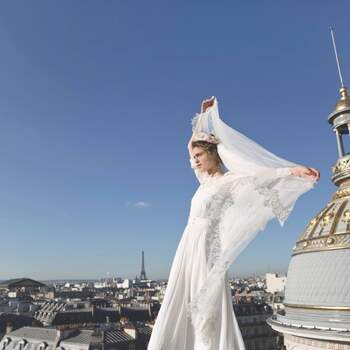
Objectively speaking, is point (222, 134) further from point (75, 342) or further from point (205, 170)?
point (75, 342)

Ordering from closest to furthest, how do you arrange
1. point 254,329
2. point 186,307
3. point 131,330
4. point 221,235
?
point 186,307
point 221,235
point 131,330
point 254,329

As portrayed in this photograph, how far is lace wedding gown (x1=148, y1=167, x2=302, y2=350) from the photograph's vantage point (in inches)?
189

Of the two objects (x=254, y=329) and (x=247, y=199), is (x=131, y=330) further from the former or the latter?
(x=247, y=199)

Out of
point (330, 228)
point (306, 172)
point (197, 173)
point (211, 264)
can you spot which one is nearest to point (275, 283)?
point (330, 228)

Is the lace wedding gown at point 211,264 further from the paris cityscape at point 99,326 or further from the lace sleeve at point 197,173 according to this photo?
the paris cityscape at point 99,326

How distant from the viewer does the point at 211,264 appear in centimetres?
497

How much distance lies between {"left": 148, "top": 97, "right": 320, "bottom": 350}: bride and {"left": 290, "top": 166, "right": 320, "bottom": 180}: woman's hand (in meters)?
0.01

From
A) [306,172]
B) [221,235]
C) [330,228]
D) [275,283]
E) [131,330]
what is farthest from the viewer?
[275,283]

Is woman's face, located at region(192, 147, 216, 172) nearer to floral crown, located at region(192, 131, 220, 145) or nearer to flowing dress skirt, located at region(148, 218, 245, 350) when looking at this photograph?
floral crown, located at region(192, 131, 220, 145)

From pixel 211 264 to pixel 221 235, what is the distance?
1.12 ft

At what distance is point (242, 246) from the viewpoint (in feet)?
16.5

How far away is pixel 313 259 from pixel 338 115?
25.1 ft

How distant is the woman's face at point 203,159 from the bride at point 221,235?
214 millimetres

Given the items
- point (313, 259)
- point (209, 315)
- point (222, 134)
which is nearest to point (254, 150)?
point (222, 134)
